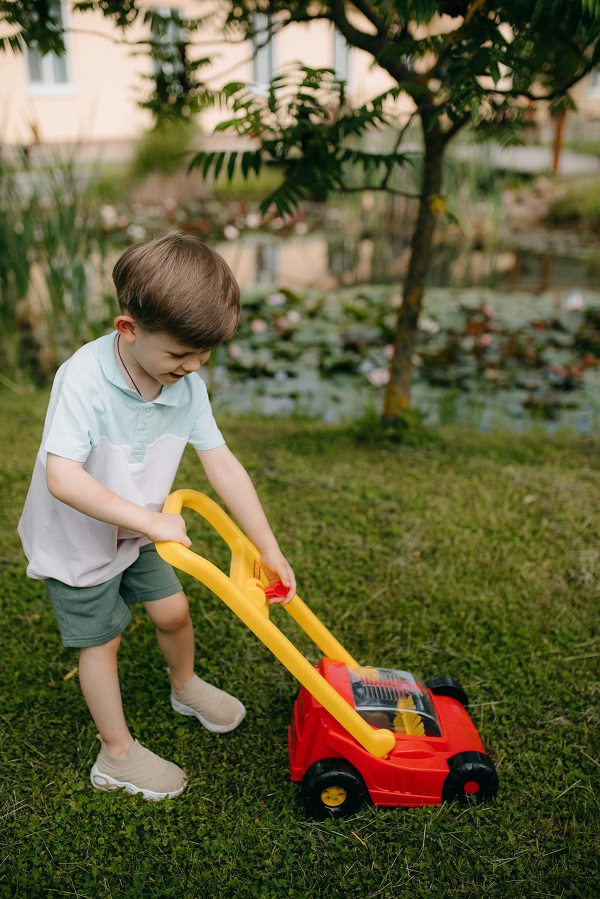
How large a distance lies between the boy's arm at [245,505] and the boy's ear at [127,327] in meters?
0.39

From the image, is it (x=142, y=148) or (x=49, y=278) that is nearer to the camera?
(x=49, y=278)

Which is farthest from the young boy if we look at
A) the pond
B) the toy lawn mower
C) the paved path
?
the paved path

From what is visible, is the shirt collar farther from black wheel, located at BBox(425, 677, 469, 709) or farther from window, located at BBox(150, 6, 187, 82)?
window, located at BBox(150, 6, 187, 82)

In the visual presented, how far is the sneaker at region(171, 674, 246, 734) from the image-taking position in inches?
87.0

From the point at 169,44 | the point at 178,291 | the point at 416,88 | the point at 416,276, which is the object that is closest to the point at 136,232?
the point at 169,44

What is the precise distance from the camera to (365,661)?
2.47 metres

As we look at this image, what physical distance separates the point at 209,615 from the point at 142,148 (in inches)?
377

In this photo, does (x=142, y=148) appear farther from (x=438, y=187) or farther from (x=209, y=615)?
(x=209, y=615)

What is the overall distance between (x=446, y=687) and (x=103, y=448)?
1.15 meters

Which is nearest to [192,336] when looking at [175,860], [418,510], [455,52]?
[175,860]

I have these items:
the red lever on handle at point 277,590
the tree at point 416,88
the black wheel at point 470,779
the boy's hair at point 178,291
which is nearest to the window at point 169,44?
the tree at point 416,88

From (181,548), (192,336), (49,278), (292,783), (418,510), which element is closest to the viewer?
(192,336)

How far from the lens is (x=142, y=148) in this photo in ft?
35.5

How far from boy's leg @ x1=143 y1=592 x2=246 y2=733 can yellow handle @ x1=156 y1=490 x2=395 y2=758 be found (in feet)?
0.72
